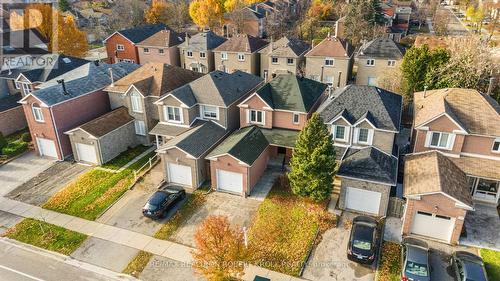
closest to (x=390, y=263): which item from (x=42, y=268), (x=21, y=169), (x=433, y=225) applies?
(x=433, y=225)

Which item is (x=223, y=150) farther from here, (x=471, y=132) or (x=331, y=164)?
(x=471, y=132)

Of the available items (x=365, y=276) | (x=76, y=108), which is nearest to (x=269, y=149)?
(x=365, y=276)

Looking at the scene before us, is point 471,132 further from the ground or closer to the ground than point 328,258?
further from the ground

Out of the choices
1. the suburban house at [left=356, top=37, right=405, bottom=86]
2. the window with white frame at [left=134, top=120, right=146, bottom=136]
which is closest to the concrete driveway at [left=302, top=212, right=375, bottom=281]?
the window with white frame at [left=134, top=120, right=146, bottom=136]

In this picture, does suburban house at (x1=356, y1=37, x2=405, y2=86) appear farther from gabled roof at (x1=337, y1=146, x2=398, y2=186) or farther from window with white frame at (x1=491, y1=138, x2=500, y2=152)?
gabled roof at (x1=337, y1=146, x2=398, y2=186)

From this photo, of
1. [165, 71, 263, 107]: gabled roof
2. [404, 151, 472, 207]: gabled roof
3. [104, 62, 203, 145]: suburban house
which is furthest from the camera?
[104, 62, 203, 145]: suburban house

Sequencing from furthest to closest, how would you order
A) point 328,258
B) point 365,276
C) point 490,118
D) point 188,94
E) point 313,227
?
point 188,94
point 490,118
point 313,227
point 328,258
point 365,276

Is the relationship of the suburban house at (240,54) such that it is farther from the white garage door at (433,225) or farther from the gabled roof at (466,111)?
the white garage door at (433,225)
